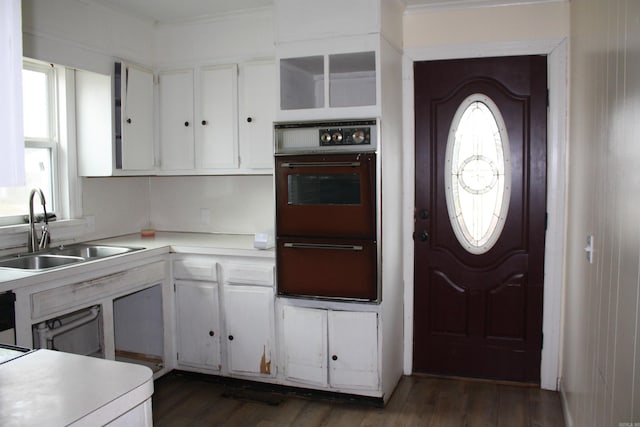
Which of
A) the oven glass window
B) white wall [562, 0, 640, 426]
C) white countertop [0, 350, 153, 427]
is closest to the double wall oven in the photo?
the oven glass window

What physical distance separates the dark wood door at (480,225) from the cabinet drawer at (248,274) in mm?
1028

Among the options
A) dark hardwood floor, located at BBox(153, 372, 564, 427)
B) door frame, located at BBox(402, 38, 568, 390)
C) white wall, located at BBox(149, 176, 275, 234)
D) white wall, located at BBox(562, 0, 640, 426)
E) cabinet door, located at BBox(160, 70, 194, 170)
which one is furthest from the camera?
white wall, located at BBox(149, 176, 275, 234)

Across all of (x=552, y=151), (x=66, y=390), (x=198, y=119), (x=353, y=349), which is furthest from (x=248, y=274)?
(x=66, y=390)

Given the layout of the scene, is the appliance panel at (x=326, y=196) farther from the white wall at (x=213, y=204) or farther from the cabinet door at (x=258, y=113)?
the white wall at (x=213, y=204)

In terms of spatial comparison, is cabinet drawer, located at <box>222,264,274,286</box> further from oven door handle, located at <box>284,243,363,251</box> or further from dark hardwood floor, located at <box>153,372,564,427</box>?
dark hardwood floor, located at <box>153,372,564,427</box>

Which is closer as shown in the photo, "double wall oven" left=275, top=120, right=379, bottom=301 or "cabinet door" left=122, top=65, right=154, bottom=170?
"double wall oven" left=275, top=120, right=379, bottom=301

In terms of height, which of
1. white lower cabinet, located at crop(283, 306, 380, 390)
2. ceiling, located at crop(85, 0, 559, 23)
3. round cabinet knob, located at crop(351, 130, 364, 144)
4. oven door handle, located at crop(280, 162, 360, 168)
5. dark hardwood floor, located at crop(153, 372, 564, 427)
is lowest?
dark hardwood floor, located at crop(153, 372, 564, 427)

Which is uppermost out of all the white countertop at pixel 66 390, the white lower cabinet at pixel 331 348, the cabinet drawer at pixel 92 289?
the white countertop at pixel 66 390

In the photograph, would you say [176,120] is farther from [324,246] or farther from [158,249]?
[324,246]

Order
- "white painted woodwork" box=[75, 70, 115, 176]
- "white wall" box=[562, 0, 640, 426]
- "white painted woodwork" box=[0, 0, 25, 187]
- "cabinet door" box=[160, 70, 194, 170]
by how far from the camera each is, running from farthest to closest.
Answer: "cabinet door" box=[160, 70, 194, 170]
"white painted woodwork" box=[75, 70, 115, 176]
"white wall" box=[562, 0, 640, 426]
"white painted woodwork" box=[0, 0, 25, 187]

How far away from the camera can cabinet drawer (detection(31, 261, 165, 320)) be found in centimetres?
263

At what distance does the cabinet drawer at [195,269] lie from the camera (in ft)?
11.5

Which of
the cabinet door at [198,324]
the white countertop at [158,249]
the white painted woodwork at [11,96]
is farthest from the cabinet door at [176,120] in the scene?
the white painted woodwork at [11,96]

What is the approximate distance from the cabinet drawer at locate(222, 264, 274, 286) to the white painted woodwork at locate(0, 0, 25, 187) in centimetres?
251
